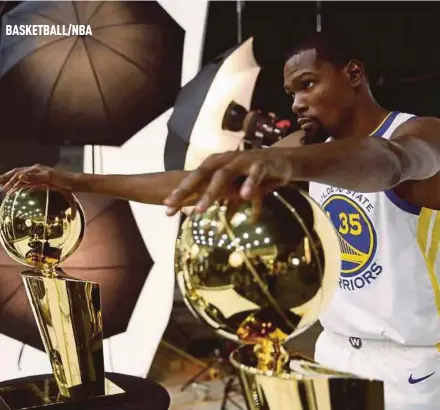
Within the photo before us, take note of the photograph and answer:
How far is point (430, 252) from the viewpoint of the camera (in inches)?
46.4

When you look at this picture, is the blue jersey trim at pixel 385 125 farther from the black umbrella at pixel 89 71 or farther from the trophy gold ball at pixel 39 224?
the black umbrella at pixel 89 71

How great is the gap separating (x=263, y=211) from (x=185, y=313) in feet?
7.79

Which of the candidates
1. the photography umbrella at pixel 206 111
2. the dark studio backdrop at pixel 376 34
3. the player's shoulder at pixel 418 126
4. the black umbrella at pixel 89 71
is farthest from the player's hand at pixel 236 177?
the dark studio backdrop at pixel 376 34

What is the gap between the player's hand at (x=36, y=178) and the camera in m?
0.86

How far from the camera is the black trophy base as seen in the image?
0.82 metres

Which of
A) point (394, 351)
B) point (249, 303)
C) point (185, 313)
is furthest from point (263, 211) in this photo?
point (185, 313)

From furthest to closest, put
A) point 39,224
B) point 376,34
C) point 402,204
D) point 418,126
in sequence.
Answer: point 376,34 → point 402,204 → point 418,126 → point 39,224

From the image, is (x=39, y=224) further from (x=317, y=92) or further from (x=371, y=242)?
(x=371, y=242)

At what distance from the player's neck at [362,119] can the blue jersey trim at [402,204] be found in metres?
0.16

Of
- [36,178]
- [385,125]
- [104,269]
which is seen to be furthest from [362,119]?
[104,269]

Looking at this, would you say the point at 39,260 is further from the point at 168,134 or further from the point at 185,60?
Answer: the point at 185,60

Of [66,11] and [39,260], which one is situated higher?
[66,11]

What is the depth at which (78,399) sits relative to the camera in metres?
0.82

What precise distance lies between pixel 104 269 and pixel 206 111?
600 mm
